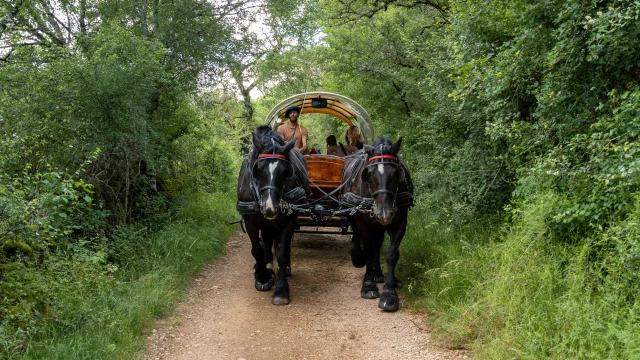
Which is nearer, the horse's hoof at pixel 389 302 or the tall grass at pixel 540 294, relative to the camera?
the tall grass at pixel 540 294

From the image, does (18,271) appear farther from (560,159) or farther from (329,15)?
(329,15)

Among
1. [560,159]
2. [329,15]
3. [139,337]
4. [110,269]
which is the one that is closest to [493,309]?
[560,159]

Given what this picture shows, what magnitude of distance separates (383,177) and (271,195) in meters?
1.40

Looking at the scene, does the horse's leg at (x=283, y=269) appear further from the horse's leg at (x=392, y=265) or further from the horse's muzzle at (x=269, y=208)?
the horse's leg at (x=392, y=265)

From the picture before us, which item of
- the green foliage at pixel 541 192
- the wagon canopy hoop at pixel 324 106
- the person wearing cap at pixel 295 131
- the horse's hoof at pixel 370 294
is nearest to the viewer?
the green foliage at pixel 541 192

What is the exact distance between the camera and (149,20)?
30.9 feet

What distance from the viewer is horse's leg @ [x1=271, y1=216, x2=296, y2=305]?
6.23m

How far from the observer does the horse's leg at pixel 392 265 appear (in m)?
5.80

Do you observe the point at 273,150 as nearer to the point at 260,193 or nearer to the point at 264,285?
the point at 260,193

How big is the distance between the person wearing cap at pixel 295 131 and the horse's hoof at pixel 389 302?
11.9 feet

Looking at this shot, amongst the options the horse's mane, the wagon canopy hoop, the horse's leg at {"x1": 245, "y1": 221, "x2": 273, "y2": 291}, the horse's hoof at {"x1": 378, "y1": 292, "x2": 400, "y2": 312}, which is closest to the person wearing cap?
the wagon canopy hoop

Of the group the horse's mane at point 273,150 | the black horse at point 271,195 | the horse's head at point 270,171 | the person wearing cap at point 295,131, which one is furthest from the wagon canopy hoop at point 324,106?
the horse's head at point 270,171

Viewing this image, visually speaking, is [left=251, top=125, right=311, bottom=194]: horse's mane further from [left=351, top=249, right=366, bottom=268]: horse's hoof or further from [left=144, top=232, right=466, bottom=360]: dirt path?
[left=144, top=232, right=466, bottom=360]: dirt path

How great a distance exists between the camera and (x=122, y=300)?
5414 mm
